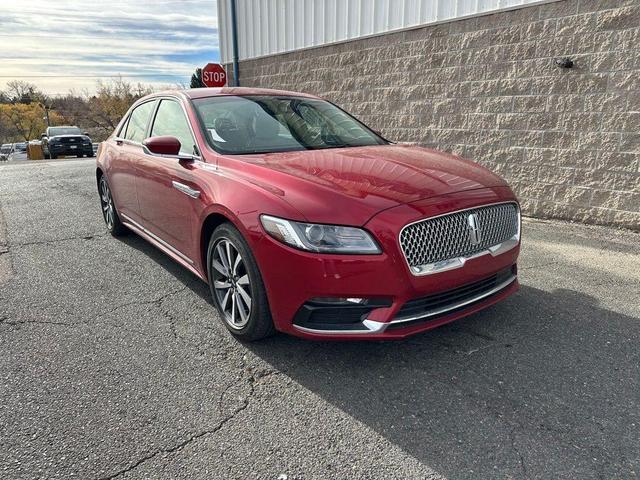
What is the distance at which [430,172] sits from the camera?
10.1 ft

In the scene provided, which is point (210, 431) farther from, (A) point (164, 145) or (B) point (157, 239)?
(B) point (157, 239)

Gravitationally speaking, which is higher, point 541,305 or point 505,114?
point 505,114

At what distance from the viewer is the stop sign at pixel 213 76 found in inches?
430

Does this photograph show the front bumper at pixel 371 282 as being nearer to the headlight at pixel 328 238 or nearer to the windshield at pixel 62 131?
the headlight at pixel 328 238

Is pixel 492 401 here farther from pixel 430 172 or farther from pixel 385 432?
pixel 430 172

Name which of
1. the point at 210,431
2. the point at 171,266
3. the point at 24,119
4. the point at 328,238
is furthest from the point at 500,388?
the point at 24,119

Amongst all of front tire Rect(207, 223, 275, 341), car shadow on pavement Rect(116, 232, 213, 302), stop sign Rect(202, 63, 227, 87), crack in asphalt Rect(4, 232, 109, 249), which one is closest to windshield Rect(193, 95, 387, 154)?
front tire Rect(207, 223, 275, 341)

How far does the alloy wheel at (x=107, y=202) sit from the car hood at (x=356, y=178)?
2.97m

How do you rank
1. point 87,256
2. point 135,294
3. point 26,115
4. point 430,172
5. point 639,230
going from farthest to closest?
point 26,115, point 639,230, point 87,256, point 135,294, point 430,172

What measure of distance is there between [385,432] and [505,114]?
5.38 meters

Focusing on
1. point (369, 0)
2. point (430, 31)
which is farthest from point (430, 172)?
point (369, 0)

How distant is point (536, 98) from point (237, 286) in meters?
4.95

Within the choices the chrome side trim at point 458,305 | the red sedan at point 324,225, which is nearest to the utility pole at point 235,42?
the red sedan at point 324,225

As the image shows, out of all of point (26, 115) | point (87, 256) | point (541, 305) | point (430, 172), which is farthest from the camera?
point (26, 115)
